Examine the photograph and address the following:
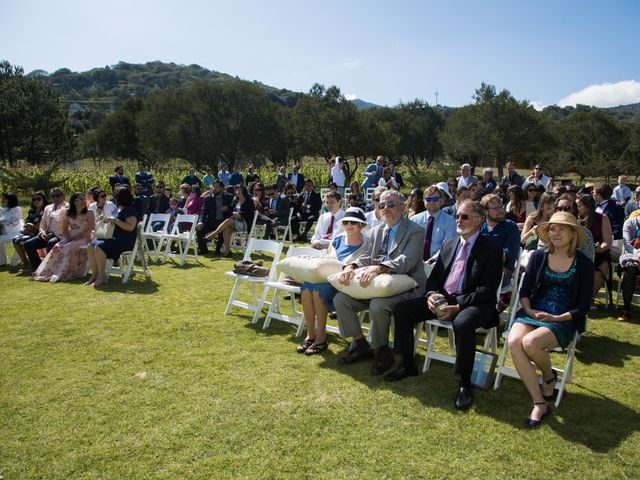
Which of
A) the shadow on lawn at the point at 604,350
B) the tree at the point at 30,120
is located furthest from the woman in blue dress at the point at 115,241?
the tree at the point at 30,120

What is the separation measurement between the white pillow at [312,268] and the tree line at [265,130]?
31.6 metres

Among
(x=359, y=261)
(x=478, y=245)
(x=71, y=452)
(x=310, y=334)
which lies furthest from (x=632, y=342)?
(x=71, y=452)

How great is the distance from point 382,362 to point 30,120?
125 ft

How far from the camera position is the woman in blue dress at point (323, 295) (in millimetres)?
5234

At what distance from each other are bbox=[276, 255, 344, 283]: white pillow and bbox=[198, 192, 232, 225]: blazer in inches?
256

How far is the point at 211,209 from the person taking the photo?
11.5 metres

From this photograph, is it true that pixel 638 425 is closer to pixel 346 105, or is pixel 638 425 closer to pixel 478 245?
pixel 478 245

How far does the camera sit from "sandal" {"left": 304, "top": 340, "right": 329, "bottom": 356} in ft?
17.1

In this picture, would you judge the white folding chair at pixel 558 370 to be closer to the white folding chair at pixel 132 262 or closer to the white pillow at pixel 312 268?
the white pillow at pixel 312 268

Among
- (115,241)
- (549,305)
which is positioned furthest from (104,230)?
(549,305)

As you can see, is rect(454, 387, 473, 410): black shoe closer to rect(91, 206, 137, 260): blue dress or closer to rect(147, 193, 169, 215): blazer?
rect(91, 206, 137, 260): blue dress

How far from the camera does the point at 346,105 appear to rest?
38.4 meters

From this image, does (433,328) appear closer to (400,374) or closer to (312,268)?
(400,374)

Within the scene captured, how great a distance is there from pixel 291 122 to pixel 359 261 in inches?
1406
